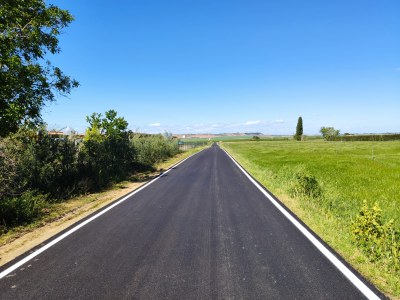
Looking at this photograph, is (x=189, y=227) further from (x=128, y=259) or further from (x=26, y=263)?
(x=26, y=263)

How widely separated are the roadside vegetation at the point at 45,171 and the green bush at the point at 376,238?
7.71m

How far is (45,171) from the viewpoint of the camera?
33.8 ft

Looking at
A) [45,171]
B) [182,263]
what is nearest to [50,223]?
[45,171]

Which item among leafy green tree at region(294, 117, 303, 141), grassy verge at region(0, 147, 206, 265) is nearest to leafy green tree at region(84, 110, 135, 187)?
grassy verge at region(0, 147, 206, 265)

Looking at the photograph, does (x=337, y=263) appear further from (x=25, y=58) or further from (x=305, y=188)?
(x=25, y=58)

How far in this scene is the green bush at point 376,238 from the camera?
4.82 meters

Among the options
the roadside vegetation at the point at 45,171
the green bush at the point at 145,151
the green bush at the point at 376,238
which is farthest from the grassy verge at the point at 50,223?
the green bush at the point at 145,151

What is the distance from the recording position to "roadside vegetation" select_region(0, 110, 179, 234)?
316 inches

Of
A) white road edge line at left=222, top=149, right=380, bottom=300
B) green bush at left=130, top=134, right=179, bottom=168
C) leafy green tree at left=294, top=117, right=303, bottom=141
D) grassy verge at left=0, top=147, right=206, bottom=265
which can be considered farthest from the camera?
leafy green tree at left=294, top=117, right=303, bottom=141

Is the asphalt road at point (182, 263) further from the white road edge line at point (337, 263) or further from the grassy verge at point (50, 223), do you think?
the grassy verge at point (50, 223)

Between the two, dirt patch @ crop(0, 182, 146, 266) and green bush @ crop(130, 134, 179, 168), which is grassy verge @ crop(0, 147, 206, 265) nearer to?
dirt patch @ crop(0, 182, 146, 266)

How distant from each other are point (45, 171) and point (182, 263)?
25.0ft

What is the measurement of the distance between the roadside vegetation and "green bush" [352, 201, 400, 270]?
7.71 meters

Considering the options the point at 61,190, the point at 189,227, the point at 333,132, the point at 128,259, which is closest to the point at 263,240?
the point at 189,227
